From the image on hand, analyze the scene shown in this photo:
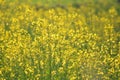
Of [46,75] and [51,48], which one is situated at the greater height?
[51,48]

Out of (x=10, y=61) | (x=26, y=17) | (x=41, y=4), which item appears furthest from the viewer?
(x=41, y=4)

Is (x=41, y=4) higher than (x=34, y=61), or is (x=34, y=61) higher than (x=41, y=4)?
(x=41, y=4)

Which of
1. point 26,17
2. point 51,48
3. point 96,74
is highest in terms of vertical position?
point 26,17

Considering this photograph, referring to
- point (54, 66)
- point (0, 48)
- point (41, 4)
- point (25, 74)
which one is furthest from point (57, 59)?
point (41, 4)

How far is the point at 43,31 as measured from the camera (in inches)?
452

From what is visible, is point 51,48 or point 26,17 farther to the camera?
point 26,17

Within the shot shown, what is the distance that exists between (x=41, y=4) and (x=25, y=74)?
11598mm

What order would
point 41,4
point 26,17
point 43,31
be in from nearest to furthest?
point 43,31 < point 26,17 < point 41,4

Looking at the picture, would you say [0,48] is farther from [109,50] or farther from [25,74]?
[109,50]

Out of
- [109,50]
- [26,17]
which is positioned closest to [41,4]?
[26,17]

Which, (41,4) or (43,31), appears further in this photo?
(41,4)

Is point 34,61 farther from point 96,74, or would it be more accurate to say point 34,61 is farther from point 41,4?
point 41,4

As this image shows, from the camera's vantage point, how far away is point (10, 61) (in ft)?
34.8

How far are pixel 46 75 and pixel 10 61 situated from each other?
3.80 feet
